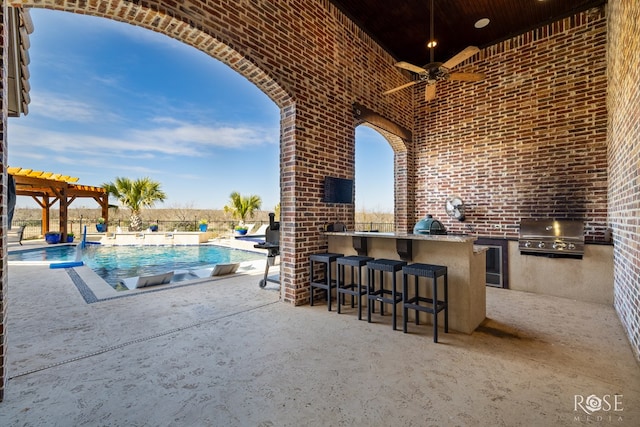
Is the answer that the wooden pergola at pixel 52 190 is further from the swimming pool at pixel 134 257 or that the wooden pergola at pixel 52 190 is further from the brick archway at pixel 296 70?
the brick archway at pixel 296 70

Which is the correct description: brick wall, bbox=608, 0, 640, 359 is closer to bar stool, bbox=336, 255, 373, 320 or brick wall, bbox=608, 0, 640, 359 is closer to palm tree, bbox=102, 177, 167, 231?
bar stool, bbox=336, 255, 373, 320

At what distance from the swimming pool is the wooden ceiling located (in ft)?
21.8

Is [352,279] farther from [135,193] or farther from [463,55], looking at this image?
[135,193]

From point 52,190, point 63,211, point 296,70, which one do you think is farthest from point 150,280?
point 63,211

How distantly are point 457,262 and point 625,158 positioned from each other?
6.81ft

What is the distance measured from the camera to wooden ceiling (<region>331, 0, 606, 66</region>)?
4195 millimetres

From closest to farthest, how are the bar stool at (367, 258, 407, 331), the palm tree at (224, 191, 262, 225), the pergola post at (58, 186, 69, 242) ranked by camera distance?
the bar stool at (367, 258, 407, 331)
the pergola post at (58, 186, 69, 242)
the palm tree at (224, 191, 262, 225)

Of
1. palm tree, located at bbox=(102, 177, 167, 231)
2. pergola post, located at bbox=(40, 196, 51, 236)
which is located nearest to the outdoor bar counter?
palm tree, located at bbox=(102, 177, 167, 231)

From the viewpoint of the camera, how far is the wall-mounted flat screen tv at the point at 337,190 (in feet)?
13.3

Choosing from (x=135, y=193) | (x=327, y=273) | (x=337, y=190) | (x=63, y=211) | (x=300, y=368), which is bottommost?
(x=300, y=368)

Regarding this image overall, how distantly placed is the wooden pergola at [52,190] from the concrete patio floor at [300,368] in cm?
810

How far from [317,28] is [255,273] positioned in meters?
4.44

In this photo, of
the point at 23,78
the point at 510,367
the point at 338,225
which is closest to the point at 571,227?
the point at 510,367

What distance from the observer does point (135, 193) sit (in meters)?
13.1
